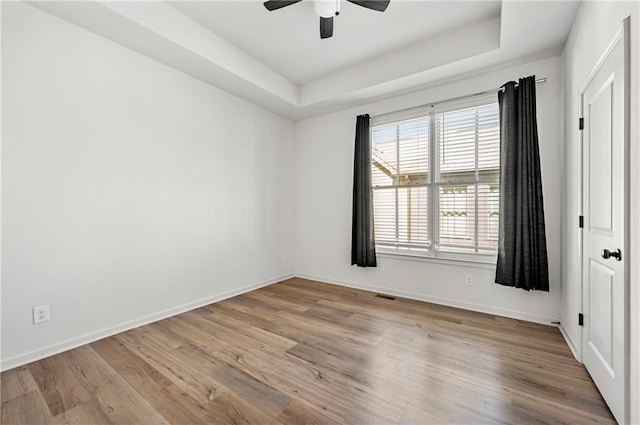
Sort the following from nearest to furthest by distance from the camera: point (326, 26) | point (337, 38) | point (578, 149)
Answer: point (578, 149) < point (326, 26) < point (337, 38)

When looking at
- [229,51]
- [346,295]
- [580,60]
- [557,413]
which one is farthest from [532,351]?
[229,51]

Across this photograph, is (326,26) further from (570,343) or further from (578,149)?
(570,343)

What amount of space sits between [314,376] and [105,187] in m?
2.45

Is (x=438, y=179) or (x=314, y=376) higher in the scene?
(x=438, y=179)

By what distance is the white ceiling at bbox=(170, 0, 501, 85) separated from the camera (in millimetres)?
2607

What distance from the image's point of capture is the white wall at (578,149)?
1332mm

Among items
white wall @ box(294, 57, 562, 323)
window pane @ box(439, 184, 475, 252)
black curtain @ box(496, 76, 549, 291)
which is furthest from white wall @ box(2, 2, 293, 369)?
black curtain @ box(496, 76, 549, 291)

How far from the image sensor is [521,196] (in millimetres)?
2855

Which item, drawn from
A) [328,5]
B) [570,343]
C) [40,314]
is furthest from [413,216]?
[40,314]

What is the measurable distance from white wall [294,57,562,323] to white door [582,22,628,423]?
83 centimetres

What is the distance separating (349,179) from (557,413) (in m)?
3.24

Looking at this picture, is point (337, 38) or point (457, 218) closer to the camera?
point (337, 38)

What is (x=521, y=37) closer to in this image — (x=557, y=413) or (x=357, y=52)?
(x=357, y=52)

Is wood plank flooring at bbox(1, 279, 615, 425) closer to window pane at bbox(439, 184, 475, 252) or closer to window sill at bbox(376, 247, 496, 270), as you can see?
window sill at bbox(376, 247, 496, 270)
